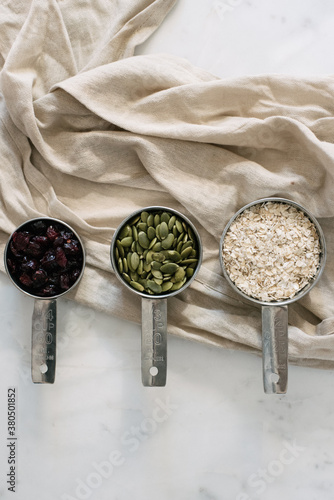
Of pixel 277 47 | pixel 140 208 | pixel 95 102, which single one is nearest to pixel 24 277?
pixel 140 208

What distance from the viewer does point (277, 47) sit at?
46.2 inches

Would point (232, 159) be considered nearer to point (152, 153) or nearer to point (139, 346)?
point (152, 153)

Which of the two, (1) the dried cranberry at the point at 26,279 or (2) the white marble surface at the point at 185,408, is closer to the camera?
(1) the dried cranberry at the point at 26,279

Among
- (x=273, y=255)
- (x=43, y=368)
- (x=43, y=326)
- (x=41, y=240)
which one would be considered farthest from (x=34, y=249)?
(x=273, y=255)

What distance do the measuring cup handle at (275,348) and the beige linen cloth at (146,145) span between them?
0.19 feet

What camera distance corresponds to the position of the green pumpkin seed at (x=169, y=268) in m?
1.02

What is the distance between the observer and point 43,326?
1.05 metres

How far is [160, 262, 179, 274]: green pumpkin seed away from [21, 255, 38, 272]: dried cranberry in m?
0.28

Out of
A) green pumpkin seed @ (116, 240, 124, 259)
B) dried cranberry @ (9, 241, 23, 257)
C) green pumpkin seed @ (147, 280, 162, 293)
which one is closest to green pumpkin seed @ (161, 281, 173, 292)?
green pumpkin seed @ (147, 280, 162, 293)

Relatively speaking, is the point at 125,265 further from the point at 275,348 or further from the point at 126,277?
the point at 275,348

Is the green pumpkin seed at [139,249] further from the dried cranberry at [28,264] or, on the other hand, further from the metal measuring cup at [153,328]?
the dried cranberry at [28,264]

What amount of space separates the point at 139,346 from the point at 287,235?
0.45 m

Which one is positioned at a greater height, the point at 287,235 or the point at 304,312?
the point at 287,235

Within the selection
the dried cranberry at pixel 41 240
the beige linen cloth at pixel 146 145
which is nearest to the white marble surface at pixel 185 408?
the beige linen cloth at pixel 146 145
